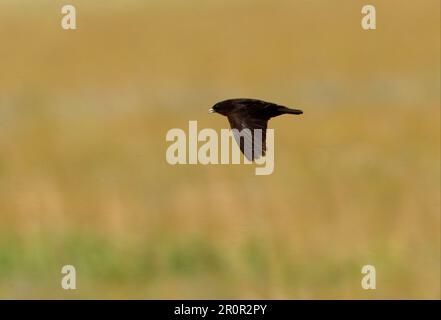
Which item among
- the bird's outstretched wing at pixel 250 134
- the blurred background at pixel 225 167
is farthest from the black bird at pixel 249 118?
the blurred background at pixel 225 167

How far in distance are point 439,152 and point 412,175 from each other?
744 mm

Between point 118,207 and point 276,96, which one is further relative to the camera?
point 276,96

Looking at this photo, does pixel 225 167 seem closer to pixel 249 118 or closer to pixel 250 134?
pixel 249 118

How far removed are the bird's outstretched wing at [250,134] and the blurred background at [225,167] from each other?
1155 mm

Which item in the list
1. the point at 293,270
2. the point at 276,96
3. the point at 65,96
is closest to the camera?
the point at 293,270

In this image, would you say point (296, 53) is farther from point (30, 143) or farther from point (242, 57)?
point (30, 143)

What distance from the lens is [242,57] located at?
1900 cm

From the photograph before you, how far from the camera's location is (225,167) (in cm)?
1287

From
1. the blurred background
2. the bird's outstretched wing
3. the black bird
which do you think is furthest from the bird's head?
the blurred background

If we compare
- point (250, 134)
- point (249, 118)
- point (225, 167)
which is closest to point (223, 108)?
point (249, 118)

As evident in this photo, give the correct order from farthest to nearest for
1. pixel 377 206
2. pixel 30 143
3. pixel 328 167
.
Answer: pixel 30 143, pixel 328 167, pixel 377 206

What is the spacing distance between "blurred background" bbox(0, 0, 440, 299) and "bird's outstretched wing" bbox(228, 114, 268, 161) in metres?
1.15

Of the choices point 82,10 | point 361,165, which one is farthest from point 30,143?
point 82,10

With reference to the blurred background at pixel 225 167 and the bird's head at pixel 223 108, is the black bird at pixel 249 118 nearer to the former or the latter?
the bird's head at pixel 223 108
